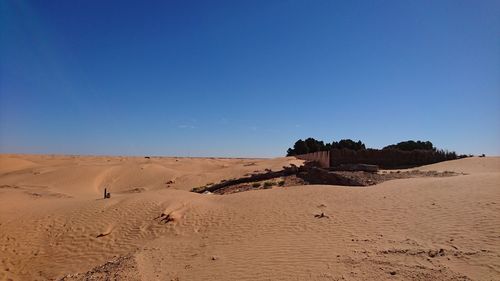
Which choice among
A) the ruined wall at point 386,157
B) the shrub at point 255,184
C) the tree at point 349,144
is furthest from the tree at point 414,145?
the shrub at point 255,184

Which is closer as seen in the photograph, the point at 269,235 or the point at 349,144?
the point at 269,235

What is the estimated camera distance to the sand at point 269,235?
27.1 feet

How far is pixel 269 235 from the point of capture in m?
11.5

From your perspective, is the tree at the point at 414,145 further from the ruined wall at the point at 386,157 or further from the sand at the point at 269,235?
the sand at the point at 269,235

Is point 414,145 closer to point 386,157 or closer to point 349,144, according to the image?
point 349,144

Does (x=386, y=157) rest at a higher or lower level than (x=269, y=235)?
higher

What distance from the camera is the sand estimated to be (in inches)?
325

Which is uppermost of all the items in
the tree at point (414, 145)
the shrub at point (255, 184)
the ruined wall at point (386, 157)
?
the tree at point (414, 145)

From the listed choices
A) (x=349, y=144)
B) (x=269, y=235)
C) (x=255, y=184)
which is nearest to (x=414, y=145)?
(x=349, y=144)

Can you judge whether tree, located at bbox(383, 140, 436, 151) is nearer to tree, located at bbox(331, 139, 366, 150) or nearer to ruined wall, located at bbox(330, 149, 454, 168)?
tree, located at bbox(331, 139, 366, 150)

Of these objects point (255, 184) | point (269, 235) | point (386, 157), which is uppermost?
point (386, 157)

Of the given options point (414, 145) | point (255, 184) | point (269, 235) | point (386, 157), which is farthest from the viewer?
point (414, 145)

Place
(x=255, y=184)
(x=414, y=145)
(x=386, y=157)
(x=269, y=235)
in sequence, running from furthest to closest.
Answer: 1. (x=414, y=145)
2. (x=386, y=157)
3. (x=255, y=184)
4. (x=269, y=235)

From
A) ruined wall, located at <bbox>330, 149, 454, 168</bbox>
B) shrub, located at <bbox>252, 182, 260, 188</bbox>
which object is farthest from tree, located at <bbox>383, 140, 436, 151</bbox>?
shrub, located at <bbox>252, 182, 260, 188</bbox>
